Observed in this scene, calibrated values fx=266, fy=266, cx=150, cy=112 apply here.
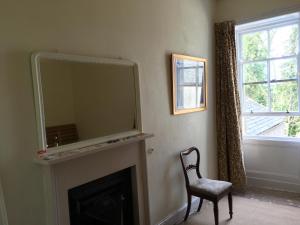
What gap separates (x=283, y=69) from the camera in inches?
141

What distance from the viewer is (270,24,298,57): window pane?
347 cm

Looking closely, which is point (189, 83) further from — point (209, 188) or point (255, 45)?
point (255, 45)

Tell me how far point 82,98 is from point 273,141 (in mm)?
2768

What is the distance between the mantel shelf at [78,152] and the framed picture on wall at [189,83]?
2.89ft

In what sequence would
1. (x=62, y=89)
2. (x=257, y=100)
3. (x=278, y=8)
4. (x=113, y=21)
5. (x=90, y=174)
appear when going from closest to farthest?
1. (x=62, y=89)
2. (x=90, y=174)
3. (x=113, y=21)
4. (x=278, y=8)
5. (x=257, y=100)

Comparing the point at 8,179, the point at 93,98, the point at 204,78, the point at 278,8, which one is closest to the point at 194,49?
the point at 204,78

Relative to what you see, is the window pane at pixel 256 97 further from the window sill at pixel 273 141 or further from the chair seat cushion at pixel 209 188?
the chair seat cushion at pixel 209 188

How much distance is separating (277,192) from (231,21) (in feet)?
7.77

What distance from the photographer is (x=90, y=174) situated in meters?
1.96

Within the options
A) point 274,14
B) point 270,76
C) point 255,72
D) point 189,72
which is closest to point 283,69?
point 270,76

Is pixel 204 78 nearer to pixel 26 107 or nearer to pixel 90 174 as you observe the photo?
pixel 90 174

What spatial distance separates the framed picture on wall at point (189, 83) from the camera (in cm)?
293

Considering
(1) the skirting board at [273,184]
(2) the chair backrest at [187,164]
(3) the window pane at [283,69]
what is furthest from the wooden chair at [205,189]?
(3) the window pane at [283,69]

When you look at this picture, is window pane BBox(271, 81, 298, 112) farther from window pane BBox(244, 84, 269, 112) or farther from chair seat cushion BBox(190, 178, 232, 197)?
chair seat cushion BBox(190, 178, 232, 197)
